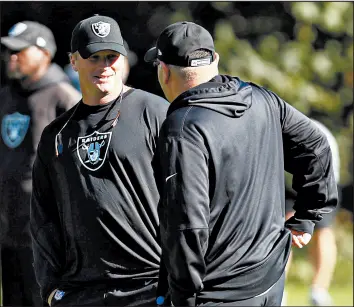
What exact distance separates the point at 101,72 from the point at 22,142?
77.9 inches

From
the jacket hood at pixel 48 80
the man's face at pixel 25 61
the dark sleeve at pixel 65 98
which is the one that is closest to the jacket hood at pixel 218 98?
the dark sleeve at pixel 65 98

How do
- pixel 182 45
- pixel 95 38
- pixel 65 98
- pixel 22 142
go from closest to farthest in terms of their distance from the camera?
1. pixel 182 45
2. pixel 95 38
3. pixel 65 98
4. pixel 22 142

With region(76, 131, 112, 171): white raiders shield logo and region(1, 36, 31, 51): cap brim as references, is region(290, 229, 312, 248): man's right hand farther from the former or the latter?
region(1, 36, 31, 51): cap brim

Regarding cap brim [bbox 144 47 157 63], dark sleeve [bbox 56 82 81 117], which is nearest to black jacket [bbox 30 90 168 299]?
cap brim [bbox 144 47 157 63]

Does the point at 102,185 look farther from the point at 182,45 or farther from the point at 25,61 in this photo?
the point at 25,61

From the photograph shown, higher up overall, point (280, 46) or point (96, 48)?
point (96, 48)

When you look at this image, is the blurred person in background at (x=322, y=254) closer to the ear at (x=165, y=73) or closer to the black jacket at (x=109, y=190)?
the black jacket at (x=109, y=190)

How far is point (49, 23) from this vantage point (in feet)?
34.4

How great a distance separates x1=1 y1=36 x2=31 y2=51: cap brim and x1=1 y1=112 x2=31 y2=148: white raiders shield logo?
522 mm

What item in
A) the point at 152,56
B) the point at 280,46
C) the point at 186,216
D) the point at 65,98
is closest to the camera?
the point at 186,216

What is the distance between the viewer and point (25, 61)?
6672 millimetres

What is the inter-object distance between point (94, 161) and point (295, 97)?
716 centimetres

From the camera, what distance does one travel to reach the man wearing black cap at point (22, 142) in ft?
20.5

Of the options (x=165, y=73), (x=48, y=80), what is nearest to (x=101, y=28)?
(x=165, y=73)
